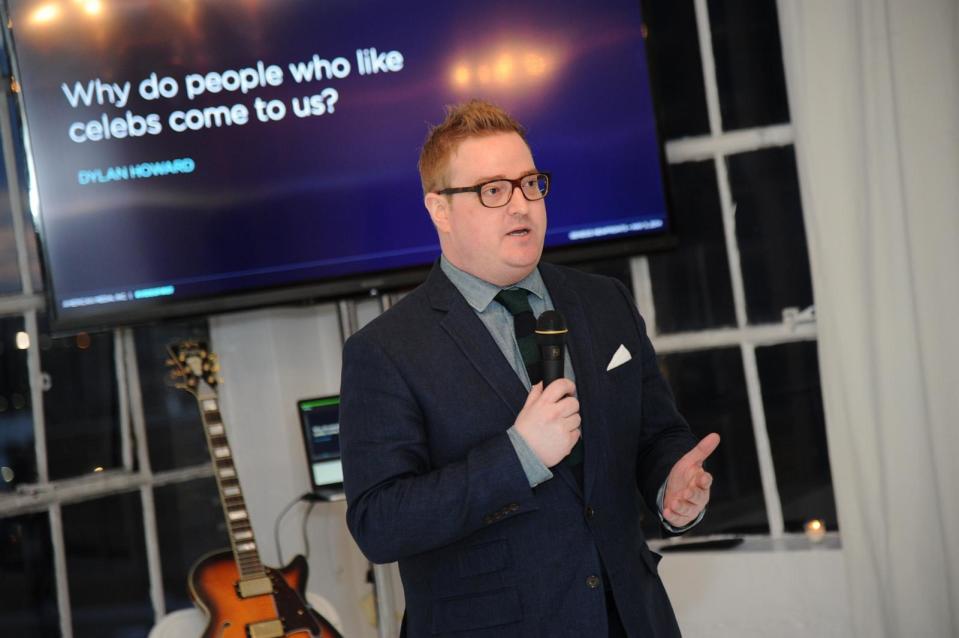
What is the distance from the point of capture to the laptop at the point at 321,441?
3.16 meters

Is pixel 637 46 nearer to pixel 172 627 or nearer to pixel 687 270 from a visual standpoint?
pixel 687 270

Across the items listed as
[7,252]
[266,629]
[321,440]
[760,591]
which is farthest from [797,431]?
[7,252]

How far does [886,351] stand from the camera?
2.99 meters

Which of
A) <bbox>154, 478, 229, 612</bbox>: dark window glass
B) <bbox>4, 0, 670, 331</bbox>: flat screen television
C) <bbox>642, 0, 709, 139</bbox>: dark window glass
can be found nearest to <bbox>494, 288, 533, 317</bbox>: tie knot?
<bbox>4, 0, 670, 331</bbox>: flat screen television

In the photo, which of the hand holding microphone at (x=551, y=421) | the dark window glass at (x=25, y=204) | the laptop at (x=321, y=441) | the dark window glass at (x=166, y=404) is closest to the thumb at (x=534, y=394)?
the hand holding microphone at (x=551, y=421)

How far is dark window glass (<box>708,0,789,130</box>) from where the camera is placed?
3240 millimetres

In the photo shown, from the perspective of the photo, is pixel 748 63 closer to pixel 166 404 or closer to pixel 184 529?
pixel 166 404

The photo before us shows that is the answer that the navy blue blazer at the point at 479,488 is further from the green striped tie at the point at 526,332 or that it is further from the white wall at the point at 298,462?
the white wall at the point at 298,462

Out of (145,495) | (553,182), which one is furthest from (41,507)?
(553,182)

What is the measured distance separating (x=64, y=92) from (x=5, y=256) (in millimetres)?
537

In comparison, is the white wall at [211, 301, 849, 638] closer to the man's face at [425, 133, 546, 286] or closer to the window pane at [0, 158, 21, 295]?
the window pane at [0, 158, 21, 295]

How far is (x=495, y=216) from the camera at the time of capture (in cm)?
175

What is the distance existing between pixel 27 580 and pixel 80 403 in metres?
0.55

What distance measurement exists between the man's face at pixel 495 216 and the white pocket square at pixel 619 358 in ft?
0.69
